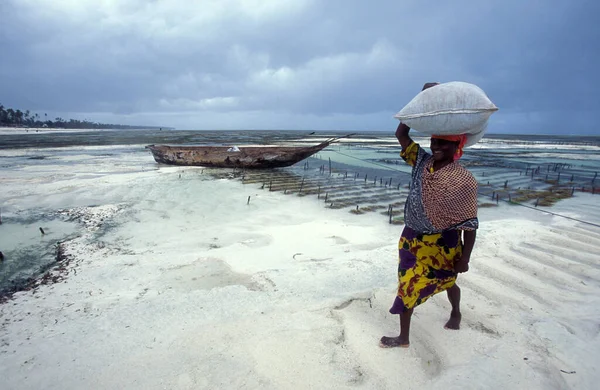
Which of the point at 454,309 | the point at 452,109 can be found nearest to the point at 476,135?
the point at 452,109

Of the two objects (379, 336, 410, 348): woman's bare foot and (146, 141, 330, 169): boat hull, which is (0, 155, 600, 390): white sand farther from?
(146, 141, 330, 169): boat hull

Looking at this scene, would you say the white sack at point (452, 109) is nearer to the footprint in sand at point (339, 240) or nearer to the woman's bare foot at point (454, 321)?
the woman's bare foot at point (454, 321)

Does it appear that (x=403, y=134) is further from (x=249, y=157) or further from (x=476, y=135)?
(x=249, y=157)

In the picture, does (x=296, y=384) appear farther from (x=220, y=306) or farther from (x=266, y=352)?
(x=220, y=306)

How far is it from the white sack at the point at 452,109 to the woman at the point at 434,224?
4.3 inches

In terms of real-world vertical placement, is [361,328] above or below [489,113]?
below

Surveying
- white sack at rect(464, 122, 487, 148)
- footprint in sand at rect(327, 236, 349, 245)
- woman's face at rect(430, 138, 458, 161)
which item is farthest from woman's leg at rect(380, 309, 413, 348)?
footprint in sand at rect(327, 236, 349, 245)

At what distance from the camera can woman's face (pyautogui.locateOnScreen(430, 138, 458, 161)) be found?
190 centimetres

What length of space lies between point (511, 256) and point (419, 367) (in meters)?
2.39

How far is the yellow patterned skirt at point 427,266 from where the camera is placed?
200 cm

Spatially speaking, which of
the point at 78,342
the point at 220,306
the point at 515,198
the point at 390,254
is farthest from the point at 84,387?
the point at 515,198

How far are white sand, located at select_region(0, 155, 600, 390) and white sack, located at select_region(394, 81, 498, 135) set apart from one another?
1.50 m

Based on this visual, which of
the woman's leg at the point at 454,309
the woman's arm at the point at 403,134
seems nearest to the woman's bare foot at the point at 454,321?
the woman's leg at the point at 454,309

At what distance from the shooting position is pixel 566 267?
3.36 metres
